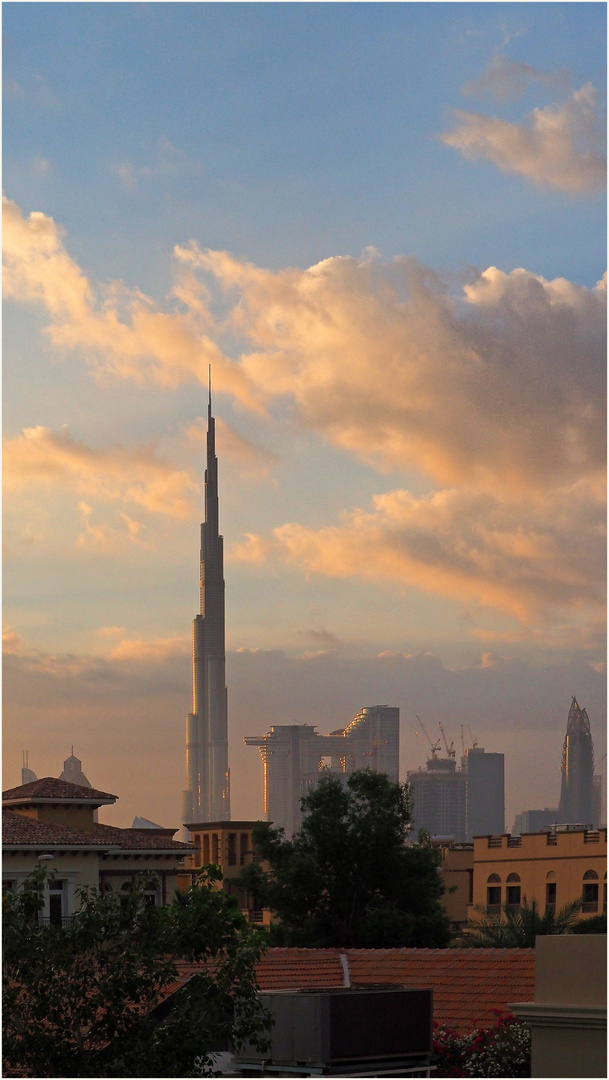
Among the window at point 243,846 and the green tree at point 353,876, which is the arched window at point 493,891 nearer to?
the window at point 243,846

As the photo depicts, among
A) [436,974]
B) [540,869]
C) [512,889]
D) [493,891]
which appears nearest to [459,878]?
[493,891]

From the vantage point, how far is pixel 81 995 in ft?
46.0

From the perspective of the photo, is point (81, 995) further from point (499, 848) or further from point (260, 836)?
point (499, 848)

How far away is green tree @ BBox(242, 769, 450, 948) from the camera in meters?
45.0

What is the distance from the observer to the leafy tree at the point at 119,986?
13.8m

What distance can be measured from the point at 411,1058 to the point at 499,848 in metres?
84.3

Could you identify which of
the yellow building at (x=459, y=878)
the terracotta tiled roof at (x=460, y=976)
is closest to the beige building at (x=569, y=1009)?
the terracotta tiled roof at (x=460, y=976)

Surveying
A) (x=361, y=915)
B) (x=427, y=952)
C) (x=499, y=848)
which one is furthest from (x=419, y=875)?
(x=499, y=848)

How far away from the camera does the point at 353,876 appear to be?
47.1 m

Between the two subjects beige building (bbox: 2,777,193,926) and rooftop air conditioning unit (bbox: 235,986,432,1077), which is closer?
rooftop air conditioning unit (bbox: 235,986,432,1077)

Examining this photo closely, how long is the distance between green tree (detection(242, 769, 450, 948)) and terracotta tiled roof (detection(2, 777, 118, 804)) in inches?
266

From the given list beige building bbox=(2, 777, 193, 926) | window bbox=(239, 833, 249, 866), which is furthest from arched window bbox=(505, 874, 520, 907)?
beige building bbox=(2, 777, 193, 926)

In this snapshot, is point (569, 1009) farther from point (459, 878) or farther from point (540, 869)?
point (459, 878)

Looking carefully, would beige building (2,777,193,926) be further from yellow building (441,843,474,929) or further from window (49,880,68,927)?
yellow building (441,843,474,929)
